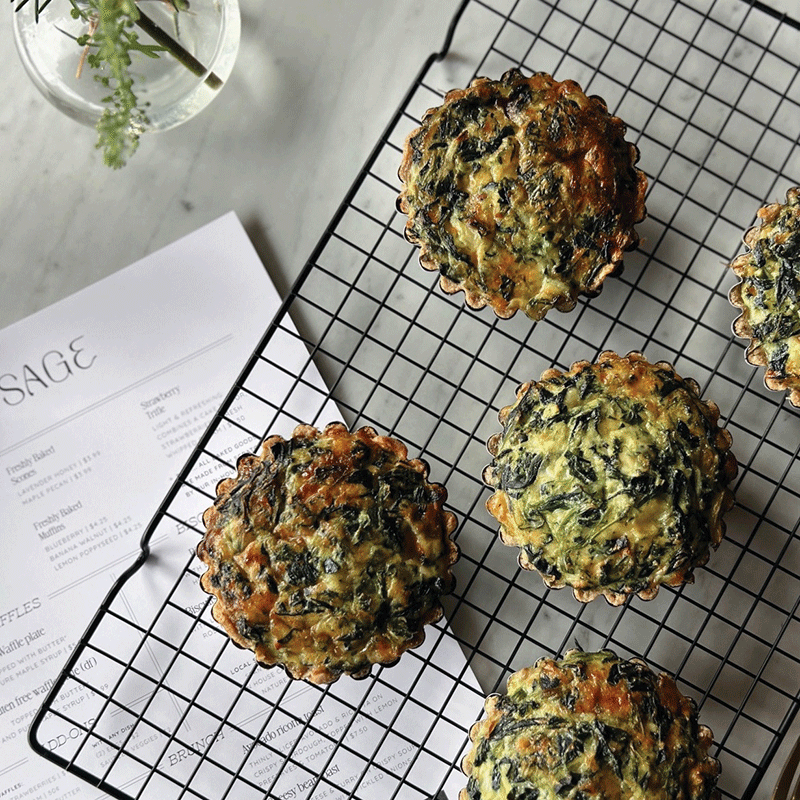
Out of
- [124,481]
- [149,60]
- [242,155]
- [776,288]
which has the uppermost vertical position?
[776,288]


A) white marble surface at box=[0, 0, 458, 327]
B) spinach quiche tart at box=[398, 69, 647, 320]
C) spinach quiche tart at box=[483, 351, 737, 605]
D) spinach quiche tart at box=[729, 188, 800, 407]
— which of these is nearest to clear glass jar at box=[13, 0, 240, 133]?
white marble surface at box=[0, 0, 458, 327]

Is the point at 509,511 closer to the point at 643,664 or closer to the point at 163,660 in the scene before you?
the point at 643,664

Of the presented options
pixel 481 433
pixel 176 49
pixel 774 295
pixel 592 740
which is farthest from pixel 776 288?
pixel 176 49

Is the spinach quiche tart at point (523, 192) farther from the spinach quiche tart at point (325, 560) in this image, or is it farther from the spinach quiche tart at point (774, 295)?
the spinach quiche tart at point (325, 560)

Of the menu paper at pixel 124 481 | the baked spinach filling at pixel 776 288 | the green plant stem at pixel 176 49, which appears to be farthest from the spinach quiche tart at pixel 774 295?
the green plant stem at pixel 176 49

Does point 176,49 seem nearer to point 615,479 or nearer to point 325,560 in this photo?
point 325,560

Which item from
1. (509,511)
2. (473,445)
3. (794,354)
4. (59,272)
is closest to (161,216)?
(59,272)
